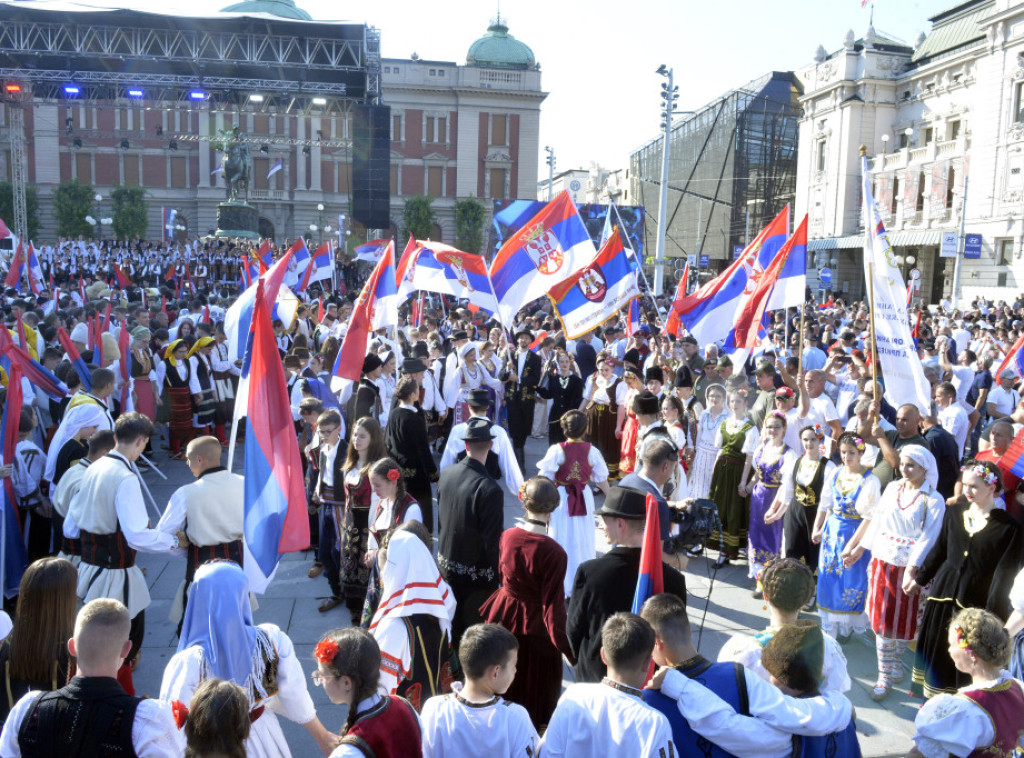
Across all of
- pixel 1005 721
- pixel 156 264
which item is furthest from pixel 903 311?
pixel 156 264

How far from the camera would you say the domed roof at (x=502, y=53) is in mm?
59131

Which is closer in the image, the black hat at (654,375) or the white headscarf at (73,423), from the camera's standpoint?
the white headscarf at (73,423)

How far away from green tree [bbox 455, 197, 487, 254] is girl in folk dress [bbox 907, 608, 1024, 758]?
52.9 m

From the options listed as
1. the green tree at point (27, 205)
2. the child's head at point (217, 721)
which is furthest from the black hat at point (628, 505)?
the green tree at point (27, 205)

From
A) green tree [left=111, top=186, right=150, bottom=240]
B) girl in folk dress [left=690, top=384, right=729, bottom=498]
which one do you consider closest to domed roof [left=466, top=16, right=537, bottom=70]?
green tree [left=111, top=186, right=150, bottom=240]

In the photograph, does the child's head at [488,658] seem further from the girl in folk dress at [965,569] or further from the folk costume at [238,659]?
the girl in folk dress at [965,569]

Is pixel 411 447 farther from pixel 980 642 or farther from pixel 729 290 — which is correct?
pixel 729 290

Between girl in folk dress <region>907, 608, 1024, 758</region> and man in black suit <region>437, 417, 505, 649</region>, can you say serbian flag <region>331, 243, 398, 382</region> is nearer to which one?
man in black suit <region>437, 417, 505, 649</region>

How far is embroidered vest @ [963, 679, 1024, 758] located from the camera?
2.92 m

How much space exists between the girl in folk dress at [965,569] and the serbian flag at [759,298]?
3863mm

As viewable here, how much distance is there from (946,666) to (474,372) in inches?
240

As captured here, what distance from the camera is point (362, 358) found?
7.57m

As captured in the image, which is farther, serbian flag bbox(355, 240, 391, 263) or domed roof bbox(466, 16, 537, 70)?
domed roof bbox(466, 16, 537, 70)

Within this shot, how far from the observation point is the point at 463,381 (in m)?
9.80
